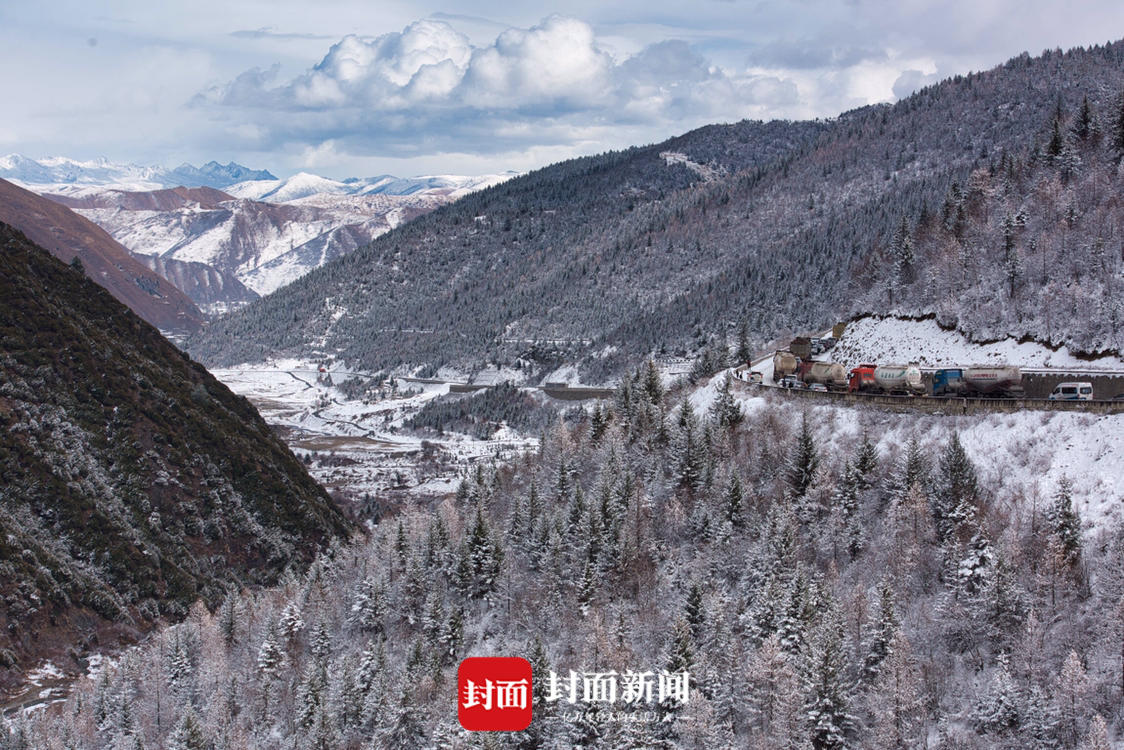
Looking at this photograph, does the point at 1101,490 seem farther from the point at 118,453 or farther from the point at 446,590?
the point at 118,453

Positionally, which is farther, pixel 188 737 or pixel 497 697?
pixel 188 737

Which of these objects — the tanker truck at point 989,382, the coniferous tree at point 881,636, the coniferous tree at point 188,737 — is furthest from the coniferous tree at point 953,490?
the coniferous tree at point 188,737

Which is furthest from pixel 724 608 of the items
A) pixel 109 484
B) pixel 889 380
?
pixel 109 484

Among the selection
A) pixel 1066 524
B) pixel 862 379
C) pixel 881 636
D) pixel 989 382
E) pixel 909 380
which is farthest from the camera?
pixel 862 379

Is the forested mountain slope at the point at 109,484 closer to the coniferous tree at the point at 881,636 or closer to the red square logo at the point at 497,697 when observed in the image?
the red square logo at the point at 497,697

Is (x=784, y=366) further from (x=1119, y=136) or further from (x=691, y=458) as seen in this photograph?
(x=1119, y=136)

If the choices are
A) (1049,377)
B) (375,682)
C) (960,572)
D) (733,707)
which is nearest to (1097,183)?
(1049,377)

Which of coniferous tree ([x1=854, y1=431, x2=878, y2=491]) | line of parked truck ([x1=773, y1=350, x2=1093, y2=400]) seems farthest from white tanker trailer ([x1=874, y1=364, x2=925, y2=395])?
coniferous tree ([x1=854, y1=431, x2=878, y2=491])
